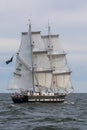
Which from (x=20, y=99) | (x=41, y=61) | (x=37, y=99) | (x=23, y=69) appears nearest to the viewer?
(x=37, y=99)

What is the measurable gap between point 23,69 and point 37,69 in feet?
11.5

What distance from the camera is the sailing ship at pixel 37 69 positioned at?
136 meters

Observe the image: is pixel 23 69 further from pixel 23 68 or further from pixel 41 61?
pixel 41 61

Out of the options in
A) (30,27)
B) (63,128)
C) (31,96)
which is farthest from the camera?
(30,27)

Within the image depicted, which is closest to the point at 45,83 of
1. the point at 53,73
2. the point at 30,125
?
the point at 53,73

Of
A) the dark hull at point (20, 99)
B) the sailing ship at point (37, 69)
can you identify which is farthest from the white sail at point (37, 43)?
the dark hull at point (20, 99)

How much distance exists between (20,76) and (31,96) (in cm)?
837

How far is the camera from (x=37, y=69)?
5413 inches

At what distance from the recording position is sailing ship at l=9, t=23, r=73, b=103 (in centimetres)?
13588

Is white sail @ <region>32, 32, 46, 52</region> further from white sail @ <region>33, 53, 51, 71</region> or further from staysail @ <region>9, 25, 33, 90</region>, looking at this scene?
white sail @ <region>33, 53, 51, 71</region>

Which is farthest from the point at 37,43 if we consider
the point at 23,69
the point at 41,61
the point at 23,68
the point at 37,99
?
the point at 37,99

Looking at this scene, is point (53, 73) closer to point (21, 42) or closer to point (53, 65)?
point (53, 65)

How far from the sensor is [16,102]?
133125mm

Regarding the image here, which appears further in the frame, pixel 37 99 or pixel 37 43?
pixel 37 43
